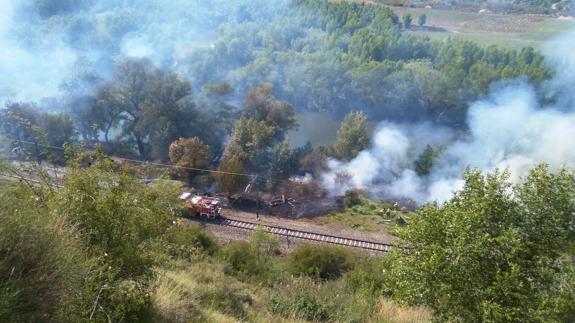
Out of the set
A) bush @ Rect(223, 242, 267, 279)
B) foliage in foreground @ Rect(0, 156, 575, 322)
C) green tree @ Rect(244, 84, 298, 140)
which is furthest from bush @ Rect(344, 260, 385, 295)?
green tree @ Rect(244, 84, 298, 140)

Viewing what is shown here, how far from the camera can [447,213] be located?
5.87 metres

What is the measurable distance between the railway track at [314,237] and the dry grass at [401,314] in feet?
27.7

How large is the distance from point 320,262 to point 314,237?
427 cm

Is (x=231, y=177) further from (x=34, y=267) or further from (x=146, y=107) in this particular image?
(x=34, y=267)

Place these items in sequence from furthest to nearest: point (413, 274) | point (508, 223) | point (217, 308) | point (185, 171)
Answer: point (185, 171)
point (217, 308)
point (413, 274)
point (508, 223)

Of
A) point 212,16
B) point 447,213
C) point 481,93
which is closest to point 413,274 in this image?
point 447,213

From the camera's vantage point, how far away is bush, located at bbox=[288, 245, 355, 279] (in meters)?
12.3

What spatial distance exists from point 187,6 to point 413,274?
4593cm

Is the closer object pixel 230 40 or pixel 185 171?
pixel 185 171

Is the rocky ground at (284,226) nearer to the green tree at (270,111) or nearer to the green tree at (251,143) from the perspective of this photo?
the green tree at (251,143)

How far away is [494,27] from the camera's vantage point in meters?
51.0

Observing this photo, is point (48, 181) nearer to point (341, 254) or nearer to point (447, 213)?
point (447, 213)

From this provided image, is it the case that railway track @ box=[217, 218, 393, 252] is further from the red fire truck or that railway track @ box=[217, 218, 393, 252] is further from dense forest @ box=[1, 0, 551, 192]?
dense forest @ box=[1, 0, 551, 192]

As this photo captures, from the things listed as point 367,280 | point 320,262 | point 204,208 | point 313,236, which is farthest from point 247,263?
point 204,208
